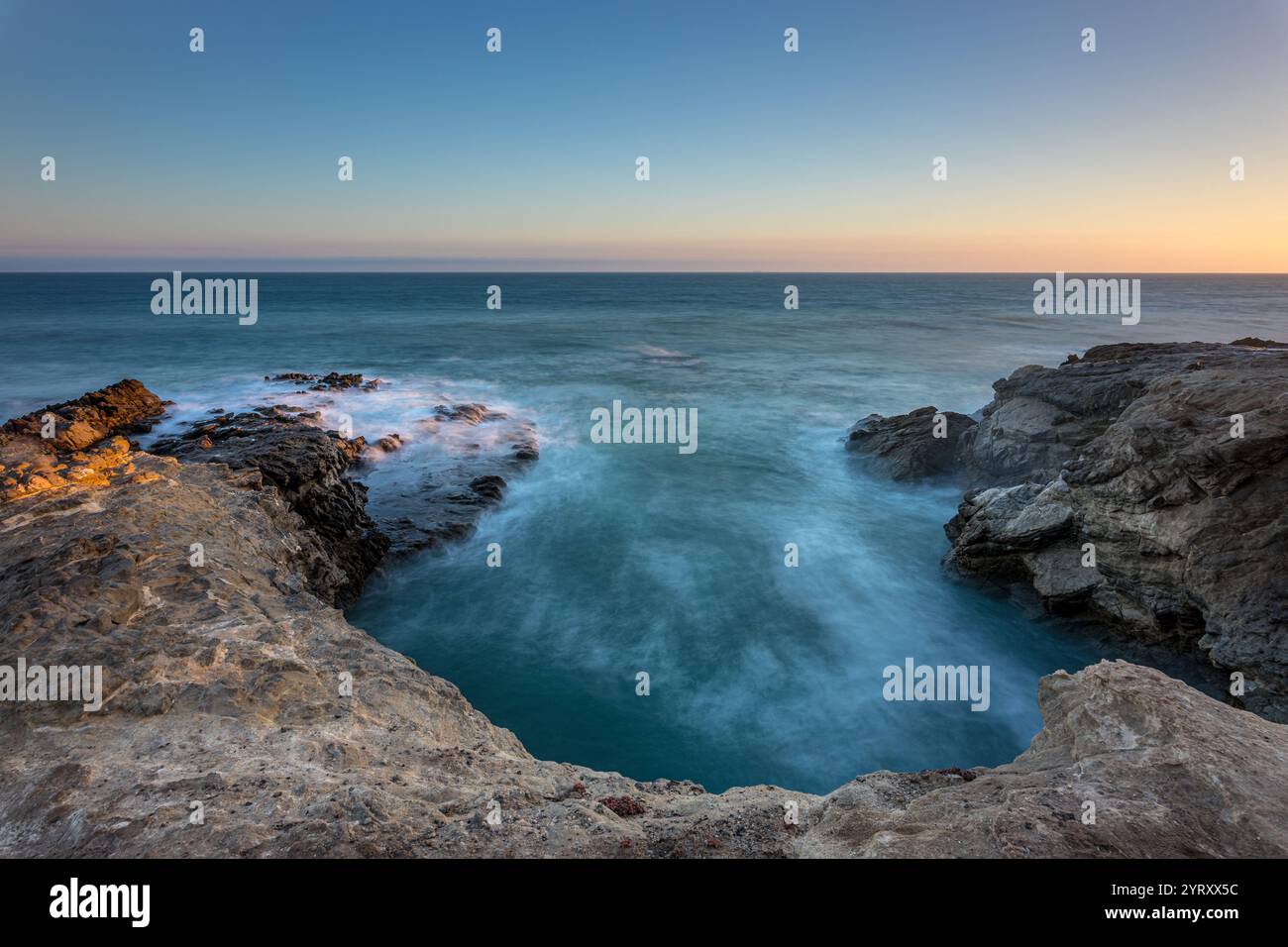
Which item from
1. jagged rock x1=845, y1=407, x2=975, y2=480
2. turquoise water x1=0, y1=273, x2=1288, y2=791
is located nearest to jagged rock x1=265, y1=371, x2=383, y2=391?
turquoise water x1=0, y1=273, x2=1288, y2=791

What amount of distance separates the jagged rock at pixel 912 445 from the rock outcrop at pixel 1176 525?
5289 mm

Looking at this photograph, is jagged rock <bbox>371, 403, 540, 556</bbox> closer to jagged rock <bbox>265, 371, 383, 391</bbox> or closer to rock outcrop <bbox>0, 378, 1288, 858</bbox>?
jagged rock <bbox>265, 371, 383, 391</bbox>

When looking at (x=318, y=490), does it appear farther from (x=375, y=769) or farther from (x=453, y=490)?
(x=375, y=769)

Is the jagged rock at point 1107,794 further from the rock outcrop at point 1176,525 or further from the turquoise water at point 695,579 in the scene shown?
the rock outcrop at point 1176,525

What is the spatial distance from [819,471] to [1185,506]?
42.9ft

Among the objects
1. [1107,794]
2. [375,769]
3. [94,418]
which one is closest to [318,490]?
[375,769]

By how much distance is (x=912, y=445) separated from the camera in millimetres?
22984

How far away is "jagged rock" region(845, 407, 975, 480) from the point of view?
73.2 ft

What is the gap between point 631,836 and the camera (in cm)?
520

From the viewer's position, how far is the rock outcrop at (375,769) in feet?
15.7

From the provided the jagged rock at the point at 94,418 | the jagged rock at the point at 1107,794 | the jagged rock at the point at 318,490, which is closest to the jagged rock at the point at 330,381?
the jagged rock at the point at 94,418

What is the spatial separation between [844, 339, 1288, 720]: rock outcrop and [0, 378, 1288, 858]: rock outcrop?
227 inches
